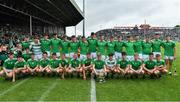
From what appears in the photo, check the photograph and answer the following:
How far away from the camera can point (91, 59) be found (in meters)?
16.0

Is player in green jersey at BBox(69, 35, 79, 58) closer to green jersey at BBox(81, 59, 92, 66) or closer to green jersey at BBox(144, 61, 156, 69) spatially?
green jersey at BBox(81, 59, 92, 66)

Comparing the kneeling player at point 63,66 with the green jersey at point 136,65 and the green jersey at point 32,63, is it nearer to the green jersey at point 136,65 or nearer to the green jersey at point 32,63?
the green jersey at point 32,63

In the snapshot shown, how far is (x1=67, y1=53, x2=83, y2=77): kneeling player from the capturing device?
624 inches

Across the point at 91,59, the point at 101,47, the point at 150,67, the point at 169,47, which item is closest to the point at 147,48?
the point at 169,47

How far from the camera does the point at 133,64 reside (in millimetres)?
15711

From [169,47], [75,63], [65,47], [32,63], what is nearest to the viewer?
[75,63]

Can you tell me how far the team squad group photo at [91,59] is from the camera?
51.0ft

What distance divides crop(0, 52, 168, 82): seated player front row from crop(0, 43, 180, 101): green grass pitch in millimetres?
352

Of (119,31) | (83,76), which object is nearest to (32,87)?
(83,76)

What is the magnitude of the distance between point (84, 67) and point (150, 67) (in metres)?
2.48

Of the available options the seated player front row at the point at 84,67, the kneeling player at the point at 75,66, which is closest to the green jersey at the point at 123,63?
the seated player front row at the point at 84,67

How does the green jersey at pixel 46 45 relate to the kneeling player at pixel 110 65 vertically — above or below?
above

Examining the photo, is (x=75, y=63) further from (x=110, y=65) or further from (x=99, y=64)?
(x=110, y=65)

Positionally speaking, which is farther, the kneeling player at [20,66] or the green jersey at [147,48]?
Answer: the green jersey at [147,48]
